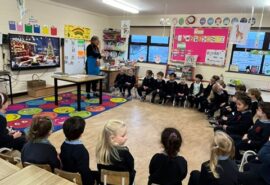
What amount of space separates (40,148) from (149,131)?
86.1 inches

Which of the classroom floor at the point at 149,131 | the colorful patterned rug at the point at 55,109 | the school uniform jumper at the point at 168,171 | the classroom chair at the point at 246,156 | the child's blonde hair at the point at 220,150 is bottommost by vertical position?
the classroom floor at the point at 149,131

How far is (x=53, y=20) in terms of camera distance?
5426 mm

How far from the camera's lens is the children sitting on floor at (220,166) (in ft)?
4.24

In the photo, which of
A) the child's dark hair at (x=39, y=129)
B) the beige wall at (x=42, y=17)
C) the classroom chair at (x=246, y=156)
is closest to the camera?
the child's dark hair at (x=39, y=129)

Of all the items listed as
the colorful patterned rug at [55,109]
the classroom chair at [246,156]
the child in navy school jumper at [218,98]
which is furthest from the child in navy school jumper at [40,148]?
the child in navy school jumper at [218,98]

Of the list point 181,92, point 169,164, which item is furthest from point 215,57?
point 169,164

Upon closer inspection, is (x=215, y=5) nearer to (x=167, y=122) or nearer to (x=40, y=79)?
(x=167, y=122)

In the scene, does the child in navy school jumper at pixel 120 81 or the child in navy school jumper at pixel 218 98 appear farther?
the child in navy school jumper at pixel 120 81

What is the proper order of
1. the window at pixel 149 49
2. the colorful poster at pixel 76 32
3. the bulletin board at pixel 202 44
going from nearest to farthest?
the bulletin board at pixel 202 44
the colorful poster at pixel 76 32
the window at pixel 149 49

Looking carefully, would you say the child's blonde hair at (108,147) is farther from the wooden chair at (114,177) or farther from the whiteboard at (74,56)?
the whiteboard at (74,56)

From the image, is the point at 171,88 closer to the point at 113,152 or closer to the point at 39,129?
the point at 113,152

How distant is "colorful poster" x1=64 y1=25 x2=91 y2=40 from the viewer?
5.86 meters

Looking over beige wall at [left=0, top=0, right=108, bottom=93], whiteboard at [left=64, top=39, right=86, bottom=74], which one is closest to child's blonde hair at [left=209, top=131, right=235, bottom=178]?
beige wall at [left=0, top=0, right=108, bottom=93]

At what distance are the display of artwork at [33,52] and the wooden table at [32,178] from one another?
423 cm
